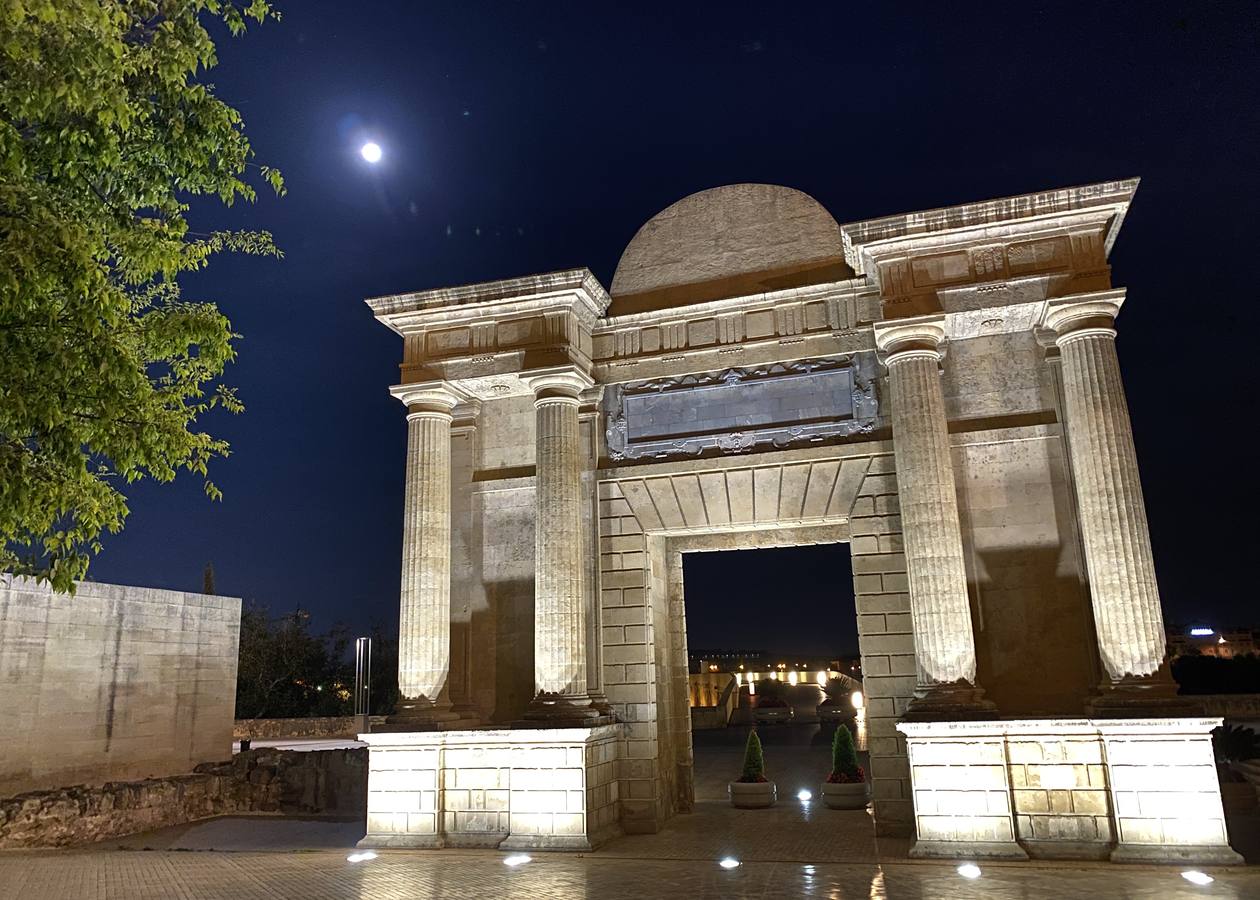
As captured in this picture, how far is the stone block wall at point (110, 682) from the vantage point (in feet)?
59.4

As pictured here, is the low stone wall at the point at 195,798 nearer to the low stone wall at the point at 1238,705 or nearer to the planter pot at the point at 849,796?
the planter pot at the point at 849,796

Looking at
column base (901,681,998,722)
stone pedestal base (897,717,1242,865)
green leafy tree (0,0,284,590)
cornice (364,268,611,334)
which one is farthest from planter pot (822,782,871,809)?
green leafy tree (0,0,284,590)

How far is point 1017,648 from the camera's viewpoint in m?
12.9

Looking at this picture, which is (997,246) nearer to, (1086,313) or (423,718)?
(1086,313)

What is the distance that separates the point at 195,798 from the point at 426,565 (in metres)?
8.46

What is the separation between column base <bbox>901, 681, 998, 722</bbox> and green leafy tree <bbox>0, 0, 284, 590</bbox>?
9.15 m

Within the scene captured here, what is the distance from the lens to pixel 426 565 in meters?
14.7

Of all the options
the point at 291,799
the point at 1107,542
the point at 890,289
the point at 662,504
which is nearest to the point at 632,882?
the point at 662,504

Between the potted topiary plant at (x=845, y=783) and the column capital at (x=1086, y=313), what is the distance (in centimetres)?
780

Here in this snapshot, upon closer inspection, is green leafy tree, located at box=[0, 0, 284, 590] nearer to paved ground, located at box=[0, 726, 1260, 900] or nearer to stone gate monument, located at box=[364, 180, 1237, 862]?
paved ground, located at box=[0, 726, 1260, 900]

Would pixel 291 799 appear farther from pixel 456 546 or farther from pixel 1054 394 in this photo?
pixel 1054 394

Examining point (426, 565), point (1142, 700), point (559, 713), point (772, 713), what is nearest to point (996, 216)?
point (1142, 700)

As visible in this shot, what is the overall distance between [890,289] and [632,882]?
29.6 ft

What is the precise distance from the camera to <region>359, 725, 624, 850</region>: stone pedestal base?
1274cm
